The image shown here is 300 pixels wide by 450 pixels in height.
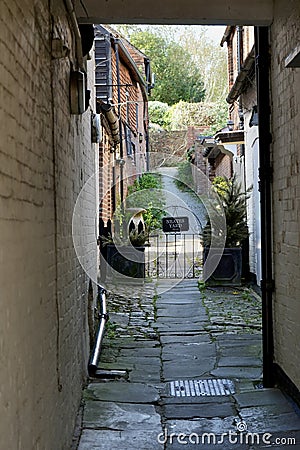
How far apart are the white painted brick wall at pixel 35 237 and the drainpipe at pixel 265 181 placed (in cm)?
182

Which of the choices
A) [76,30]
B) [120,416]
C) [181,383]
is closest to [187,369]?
[181,383]

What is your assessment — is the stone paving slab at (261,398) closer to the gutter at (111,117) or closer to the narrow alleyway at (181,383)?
the narrow alleyway at (181,383)

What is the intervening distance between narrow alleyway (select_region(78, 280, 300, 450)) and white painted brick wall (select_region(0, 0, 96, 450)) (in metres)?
0.48

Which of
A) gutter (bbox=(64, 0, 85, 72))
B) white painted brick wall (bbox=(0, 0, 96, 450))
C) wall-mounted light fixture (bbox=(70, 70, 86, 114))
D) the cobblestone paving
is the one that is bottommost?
the cobblestone paving

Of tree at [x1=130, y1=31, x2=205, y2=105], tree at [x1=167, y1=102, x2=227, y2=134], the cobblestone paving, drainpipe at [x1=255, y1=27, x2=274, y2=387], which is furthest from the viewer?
tree at [x1=130, y1=31, x2=205, y2=105]

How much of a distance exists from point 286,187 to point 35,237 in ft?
9.00

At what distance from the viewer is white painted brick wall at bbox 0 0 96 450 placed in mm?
2205

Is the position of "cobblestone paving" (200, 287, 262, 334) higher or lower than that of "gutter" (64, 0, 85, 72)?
lower

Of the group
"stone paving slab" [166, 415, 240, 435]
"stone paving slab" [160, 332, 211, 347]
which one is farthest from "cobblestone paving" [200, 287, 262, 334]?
"stone paving slab" [166, 415, 240, 435]

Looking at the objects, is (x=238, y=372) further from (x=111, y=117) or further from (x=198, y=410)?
(x=111, y=117)

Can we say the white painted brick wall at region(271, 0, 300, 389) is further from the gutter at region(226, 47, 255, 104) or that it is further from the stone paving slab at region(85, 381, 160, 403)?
the gutter at region(226, 47, 255, 104)

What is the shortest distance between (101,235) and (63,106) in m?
7.32

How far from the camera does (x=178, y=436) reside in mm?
4320

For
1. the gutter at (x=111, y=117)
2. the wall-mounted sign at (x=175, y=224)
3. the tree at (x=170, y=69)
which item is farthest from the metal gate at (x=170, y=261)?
the tree at (x=170, y=69)
